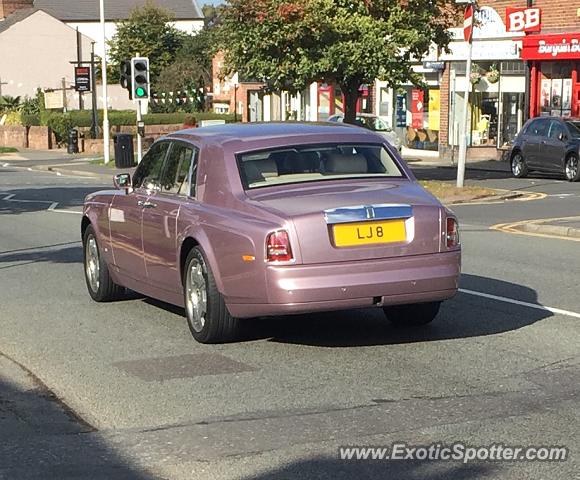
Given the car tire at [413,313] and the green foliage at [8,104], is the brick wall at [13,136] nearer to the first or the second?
the green foliage at [8,104]

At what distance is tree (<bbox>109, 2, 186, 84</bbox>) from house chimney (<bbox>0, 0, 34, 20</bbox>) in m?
17.7

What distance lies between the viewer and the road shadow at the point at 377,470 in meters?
5.03

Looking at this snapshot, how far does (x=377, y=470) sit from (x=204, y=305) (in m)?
3.17

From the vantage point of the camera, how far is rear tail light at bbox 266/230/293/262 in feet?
24.2

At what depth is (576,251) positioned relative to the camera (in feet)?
44.5

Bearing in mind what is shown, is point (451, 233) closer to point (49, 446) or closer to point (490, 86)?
point (49, 446)

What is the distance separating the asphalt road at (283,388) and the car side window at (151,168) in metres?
1.19

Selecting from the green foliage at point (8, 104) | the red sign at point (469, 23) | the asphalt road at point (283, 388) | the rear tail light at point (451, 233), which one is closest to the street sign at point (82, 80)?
the green foliage at point (8, 104)

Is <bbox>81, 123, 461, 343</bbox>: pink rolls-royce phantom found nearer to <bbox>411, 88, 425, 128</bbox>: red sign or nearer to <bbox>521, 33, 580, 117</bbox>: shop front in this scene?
<bbox>521, 33, 580, 117</bbox>: shop front

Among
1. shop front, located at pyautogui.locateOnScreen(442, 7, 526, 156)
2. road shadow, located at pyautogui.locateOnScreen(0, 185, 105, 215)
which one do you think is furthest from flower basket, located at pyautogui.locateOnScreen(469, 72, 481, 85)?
road shadow, located at pyautogui.locateOnScreen(0, 185, 105, 215)

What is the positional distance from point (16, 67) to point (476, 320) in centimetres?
8237

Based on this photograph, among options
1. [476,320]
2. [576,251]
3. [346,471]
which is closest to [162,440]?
[346,471]

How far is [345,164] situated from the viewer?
8414 mm

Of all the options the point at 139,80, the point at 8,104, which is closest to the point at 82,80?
the point at 139,80
